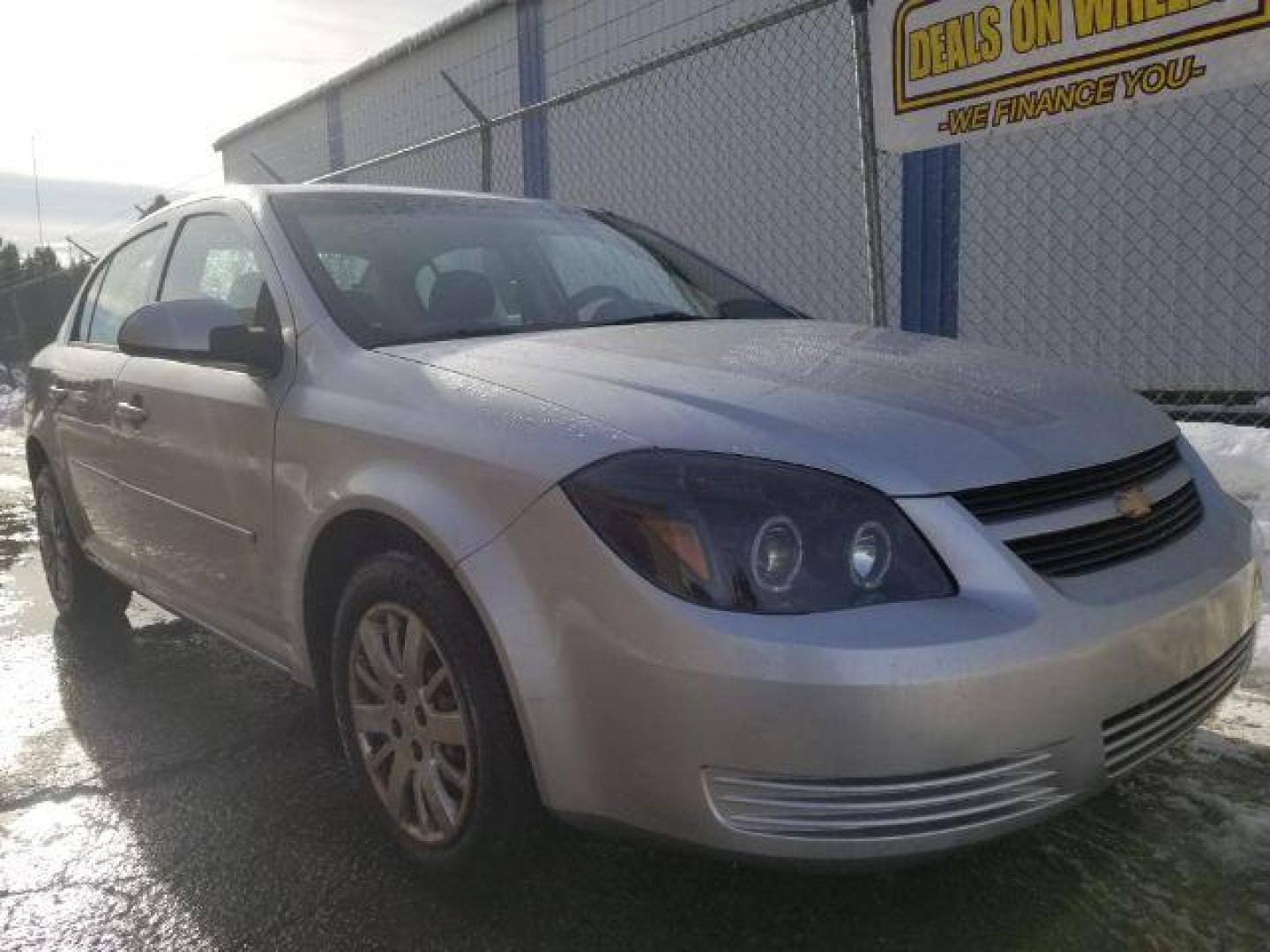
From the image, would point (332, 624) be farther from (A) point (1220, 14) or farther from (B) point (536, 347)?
(A) point (1220, 14)

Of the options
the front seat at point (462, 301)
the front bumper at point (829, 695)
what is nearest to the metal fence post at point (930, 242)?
the front seat at point (462, 301)

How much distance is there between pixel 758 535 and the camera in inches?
69.4

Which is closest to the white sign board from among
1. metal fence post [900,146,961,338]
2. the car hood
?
metal fence post [900,146,961,338]

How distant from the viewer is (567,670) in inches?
72.1

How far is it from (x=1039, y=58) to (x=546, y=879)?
3674 mm

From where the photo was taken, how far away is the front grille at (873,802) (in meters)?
1.69

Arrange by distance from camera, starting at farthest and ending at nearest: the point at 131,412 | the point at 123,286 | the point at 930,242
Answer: the point at 930,242 → the point at 123,286 → the point at 131,412

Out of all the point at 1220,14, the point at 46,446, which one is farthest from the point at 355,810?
the point at 1220,14

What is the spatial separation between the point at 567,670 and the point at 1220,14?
3538mm

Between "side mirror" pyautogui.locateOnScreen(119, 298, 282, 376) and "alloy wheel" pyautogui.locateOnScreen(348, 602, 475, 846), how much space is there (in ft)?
2.46

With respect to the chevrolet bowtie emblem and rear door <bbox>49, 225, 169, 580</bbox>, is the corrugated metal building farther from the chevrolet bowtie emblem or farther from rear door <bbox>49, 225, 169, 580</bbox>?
the chevrolet bowtie emblem

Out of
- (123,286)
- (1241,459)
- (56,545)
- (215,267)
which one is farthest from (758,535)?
(1241,459)

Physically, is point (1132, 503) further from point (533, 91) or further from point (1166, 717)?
point (533, 91)

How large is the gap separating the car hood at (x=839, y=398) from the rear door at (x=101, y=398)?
5.24ft
